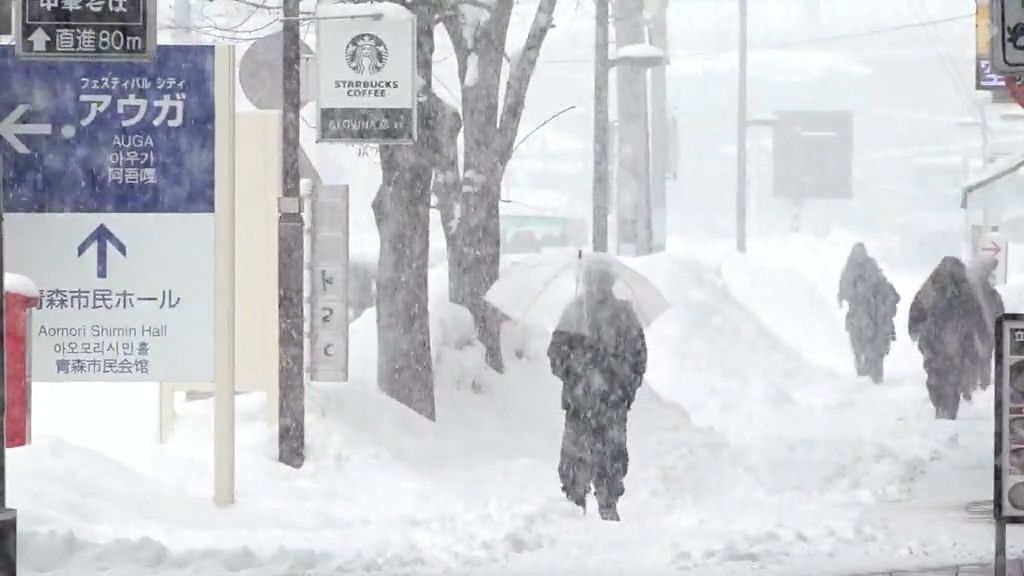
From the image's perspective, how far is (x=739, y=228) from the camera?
39469 mm

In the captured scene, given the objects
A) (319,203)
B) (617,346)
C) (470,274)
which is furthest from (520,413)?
(617,346)

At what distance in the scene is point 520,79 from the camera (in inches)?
731

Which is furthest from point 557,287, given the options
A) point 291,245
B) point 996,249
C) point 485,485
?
point 996,249

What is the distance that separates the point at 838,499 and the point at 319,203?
4.69 m

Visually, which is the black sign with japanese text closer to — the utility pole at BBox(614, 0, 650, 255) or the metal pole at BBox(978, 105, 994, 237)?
the utility pole at BBox(614, 0, 650, 255)

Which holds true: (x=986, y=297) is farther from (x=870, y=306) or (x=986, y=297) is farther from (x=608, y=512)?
(x=608, y=512)

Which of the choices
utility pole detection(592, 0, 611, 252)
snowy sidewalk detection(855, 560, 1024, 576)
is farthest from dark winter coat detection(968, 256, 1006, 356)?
snowy sidewalk detection(855, 560, 1024, 576)

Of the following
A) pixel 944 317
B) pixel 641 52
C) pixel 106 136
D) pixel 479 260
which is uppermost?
pixel 641 52

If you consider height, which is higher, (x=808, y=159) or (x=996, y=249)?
(x=808, y=159)

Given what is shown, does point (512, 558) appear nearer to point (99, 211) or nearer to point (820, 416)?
point (99, 211)

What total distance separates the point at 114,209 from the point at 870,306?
14804mm

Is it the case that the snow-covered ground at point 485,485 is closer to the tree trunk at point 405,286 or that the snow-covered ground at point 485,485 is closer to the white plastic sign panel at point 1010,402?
the tree trunk at point 405,286

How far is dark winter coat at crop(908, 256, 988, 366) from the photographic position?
62.8ft

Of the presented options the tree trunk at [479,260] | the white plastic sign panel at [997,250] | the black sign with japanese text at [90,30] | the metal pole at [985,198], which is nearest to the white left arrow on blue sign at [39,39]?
the black sign with japanese text at [90,30]
